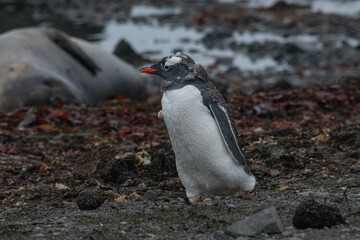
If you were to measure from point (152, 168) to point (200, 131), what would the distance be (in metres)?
1.56

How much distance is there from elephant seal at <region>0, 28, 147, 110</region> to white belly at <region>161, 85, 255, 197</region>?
601 cm

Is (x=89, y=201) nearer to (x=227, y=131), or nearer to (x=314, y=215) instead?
(x=227, y=131)

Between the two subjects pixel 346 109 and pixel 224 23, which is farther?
pixel 224 23

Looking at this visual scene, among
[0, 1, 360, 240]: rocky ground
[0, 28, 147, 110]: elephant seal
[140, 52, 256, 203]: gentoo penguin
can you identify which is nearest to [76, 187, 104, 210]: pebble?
Answer: [0, 1, 360, 240]: rocky ground

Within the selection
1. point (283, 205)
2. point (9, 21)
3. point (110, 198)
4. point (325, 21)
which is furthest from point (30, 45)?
point (325, 21)

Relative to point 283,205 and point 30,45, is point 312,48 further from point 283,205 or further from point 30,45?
point 283,205

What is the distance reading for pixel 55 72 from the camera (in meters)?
11.1

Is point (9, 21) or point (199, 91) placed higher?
point (199, 91)

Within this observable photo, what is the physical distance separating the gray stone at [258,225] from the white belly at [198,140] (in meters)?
0.70

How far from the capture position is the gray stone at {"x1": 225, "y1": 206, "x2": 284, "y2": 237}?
3.95 m

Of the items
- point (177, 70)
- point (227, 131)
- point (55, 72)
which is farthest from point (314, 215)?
point (55, 72)

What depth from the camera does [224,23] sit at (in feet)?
65.6

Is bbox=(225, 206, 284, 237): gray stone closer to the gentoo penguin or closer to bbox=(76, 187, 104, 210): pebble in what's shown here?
the gentoo penguin

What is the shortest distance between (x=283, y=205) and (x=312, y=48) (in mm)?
12173
